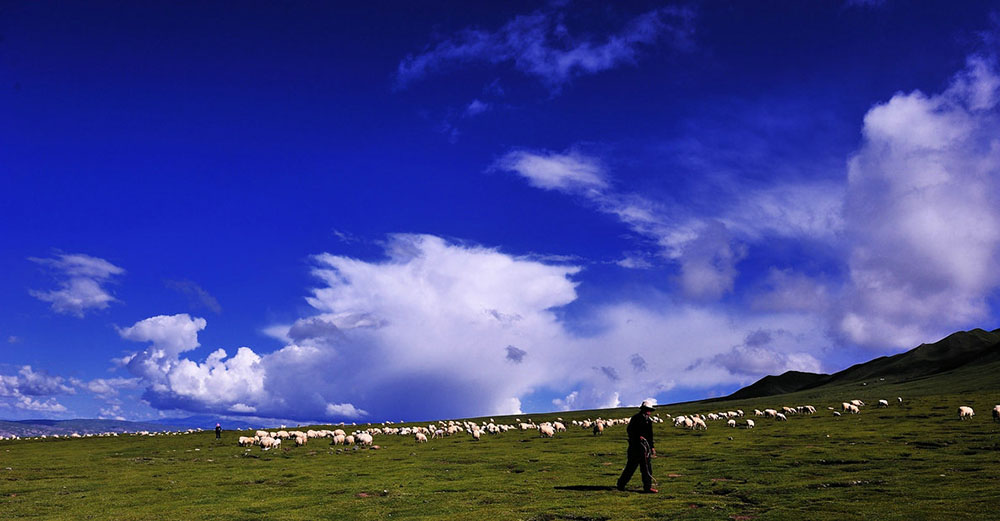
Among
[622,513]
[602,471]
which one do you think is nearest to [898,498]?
[622,513]

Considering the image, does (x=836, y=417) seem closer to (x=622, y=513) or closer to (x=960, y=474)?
(x=960, y=474)

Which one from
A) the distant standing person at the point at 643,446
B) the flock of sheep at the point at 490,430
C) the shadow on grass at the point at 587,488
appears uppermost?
the distant standing person at the point at 643,446

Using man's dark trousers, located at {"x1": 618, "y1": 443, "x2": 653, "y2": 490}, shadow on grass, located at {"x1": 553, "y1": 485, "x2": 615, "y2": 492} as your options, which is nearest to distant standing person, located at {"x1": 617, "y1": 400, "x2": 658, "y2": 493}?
man's dark trousers, located at {"x1": 618, "y1": 443, "x2": 653, "y2": 490}

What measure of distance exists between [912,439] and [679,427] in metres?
25.5

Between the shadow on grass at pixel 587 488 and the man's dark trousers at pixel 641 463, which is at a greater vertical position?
the man's dark trousers at pixel 641 463

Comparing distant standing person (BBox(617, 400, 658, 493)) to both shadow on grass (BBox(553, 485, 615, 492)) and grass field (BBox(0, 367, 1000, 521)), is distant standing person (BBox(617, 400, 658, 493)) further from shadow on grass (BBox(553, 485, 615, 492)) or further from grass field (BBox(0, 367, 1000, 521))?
shadow on grass (BBox(553, 485, 615, 492))

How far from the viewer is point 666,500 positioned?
20.2 metres

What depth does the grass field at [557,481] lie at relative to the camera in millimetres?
18828

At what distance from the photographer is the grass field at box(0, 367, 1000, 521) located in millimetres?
18828

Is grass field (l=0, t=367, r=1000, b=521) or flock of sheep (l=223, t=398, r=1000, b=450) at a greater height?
flock of sheep (l=223, t=398, r=1000, b=450)

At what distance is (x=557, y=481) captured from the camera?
27.1 metres

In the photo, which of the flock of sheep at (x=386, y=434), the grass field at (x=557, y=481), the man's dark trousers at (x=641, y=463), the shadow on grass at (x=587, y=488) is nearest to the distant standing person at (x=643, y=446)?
the man's dark trousers at (x=641, y=463)

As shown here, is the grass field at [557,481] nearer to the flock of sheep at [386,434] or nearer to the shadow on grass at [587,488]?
the shadow on grass at [587,488]

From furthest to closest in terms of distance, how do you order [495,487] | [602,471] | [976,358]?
[976,358]
[602,471]
[495,487]
